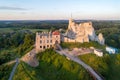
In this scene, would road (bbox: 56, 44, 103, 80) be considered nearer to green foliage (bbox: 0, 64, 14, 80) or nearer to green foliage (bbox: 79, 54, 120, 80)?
green foliage (bbox: 79, 54, 120, 80)

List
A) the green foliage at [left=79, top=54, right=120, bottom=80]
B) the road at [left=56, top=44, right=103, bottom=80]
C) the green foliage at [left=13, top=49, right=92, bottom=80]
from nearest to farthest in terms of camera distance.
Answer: the green foliage at [left=13, top=49, right=92, bottom=80] < the road at [left=56, top=44, right=103, bottom=80] < the green foliage at [left=79, top=54, right=120, bottom=80]

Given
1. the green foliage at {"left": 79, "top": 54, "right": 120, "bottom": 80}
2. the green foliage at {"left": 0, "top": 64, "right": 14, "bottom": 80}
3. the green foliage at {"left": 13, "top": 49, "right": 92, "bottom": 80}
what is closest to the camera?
the green foliage at {"left": 13, "top": 49, "right": 92, "bottom": 80}

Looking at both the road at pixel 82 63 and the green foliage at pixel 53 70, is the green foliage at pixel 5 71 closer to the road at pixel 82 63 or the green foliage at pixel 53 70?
the green foliage at pixel 53 70

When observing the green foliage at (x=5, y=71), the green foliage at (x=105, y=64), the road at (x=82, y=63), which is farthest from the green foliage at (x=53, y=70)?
the green foliage at (x=105, y=64)

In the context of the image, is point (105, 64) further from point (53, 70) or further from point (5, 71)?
point (5, 71)

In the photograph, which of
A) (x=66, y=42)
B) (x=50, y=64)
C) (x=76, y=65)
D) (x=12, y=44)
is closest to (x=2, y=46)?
(x=12, y=44)

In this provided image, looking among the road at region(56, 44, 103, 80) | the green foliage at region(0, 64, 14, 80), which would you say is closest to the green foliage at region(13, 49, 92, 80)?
the road at region(56, 44, 103, 80)

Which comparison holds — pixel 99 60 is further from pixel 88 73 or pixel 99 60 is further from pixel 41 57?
pixel 41 57

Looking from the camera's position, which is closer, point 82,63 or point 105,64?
point 82,63

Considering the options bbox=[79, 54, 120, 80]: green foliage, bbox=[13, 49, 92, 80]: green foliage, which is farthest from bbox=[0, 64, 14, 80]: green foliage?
bbox=[79, 54, 120, 80]: green foliage

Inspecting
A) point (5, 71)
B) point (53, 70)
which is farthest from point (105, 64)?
point (5, 71)

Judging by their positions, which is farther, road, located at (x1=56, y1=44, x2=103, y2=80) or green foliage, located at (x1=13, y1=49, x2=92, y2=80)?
road, located at (x1=56, y1=44, x2=103, y2=80)
